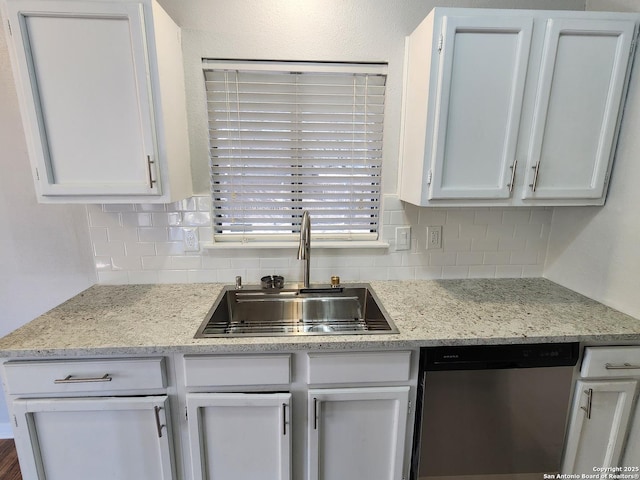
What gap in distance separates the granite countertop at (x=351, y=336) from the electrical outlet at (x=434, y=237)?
0.76ft

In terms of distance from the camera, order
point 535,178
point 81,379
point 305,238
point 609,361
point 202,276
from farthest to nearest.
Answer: point 202,276 → point 305,238 → point 535,178 → point 609,361 → point 81,379

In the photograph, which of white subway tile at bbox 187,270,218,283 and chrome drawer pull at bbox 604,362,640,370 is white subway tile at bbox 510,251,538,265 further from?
white subway tile at bbox 187,270,218,283

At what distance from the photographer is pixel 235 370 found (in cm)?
117

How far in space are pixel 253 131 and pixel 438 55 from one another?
2.97 ft

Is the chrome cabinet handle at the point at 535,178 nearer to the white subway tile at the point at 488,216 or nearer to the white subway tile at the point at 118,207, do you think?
the white subway tile at the point at 488,216

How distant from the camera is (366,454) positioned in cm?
127

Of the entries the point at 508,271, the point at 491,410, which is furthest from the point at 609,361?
the point at 508,271

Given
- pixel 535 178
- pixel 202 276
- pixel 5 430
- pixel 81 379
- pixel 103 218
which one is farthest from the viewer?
pixel 5 430

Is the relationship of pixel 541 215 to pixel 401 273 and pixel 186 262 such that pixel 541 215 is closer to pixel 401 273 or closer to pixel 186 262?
pixel 401 273

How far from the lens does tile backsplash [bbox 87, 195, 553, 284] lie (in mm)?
1648

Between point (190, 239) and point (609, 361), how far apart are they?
1.95m

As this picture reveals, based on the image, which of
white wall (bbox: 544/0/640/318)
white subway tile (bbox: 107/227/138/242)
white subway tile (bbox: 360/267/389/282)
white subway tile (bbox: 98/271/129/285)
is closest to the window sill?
white subway tile (bbox: 360/267/389/282)

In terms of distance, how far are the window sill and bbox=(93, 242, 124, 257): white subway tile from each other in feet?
1.39

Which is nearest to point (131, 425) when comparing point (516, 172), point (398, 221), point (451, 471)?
point (451, 471)
